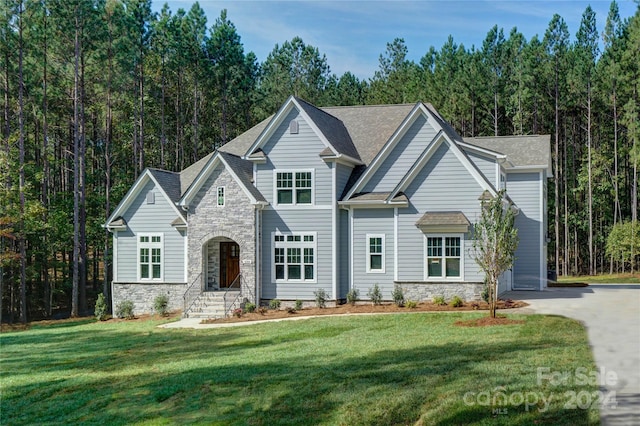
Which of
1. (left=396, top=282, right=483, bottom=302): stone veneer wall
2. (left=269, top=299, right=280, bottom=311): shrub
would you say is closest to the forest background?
(left=269, top=299, right=280, bottom=311): shrub

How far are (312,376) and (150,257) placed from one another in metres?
17.1

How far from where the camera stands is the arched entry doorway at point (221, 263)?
2625 centimetres

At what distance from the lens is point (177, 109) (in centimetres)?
4872

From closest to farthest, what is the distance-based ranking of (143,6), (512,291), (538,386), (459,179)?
(538,386) < (459,179) < (512,291) < (143,6)

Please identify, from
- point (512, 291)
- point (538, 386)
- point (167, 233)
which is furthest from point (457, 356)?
point (167, 233)

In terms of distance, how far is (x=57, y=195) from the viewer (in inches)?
1597

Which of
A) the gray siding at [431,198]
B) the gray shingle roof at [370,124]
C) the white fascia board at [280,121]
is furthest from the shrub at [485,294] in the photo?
the white fascia board at [280,121]

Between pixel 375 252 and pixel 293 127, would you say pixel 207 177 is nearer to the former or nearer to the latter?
pixel 293 127

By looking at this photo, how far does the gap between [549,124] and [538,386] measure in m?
47.0

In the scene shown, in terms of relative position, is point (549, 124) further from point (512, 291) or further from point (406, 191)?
point (406, 191)

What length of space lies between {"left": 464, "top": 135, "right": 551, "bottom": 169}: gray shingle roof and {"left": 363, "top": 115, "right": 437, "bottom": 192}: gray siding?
5.42 m

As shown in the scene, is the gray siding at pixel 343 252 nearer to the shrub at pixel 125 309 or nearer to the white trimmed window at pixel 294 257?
the white trimmed window at pixel 294 257

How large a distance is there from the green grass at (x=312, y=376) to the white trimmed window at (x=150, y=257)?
8.56m

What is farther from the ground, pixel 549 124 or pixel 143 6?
pixel 143 6
